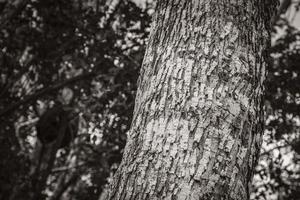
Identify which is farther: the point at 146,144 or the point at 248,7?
the point at 248,7

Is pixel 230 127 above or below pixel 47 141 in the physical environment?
above

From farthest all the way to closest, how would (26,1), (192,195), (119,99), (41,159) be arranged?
(41,159) < (26,1) < (119,99) < (192,195)

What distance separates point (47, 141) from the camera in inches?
Answer: 229

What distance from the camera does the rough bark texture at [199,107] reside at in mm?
1128

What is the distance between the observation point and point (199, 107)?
1202mm

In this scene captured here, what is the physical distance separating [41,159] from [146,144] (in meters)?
5.28

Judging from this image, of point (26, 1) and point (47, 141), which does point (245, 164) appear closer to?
point (26, 1)

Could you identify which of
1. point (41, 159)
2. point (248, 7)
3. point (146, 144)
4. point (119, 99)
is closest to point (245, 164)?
point (146, 144)

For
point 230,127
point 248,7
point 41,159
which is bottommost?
point 41,159

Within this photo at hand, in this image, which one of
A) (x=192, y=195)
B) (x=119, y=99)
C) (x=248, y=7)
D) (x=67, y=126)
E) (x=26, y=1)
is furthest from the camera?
(x=67, y=126)

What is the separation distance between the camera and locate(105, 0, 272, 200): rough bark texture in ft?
3.70

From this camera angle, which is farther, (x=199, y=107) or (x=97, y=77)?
(x=97, y=77)

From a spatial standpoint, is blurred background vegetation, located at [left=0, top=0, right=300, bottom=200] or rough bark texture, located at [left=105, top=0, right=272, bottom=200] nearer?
rough bark texture, located at [left=105, top=0, right=272, bottom=200]

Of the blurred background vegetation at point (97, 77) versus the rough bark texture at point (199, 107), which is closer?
the rough bark texture at point (199, 107)
